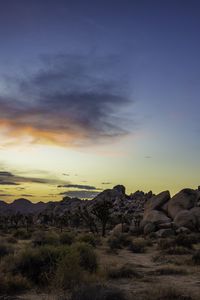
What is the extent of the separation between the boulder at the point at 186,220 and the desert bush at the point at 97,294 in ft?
145

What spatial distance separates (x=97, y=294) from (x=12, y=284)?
4.62 m

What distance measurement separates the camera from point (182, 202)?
6259cm

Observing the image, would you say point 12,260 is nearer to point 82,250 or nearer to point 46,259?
point 46,259

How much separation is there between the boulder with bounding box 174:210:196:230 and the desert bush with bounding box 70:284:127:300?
44082 mm

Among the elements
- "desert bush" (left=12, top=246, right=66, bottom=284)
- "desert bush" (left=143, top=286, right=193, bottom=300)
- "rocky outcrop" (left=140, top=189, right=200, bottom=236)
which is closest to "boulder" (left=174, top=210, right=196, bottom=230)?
"rocky outcrop" (left=140, top=189, right=200, bottom=236)

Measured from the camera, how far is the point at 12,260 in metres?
16.0

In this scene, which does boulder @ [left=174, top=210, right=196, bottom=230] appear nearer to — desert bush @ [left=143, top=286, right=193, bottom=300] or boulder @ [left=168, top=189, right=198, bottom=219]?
boulder @ [left=168, top=189, right=198, bottom=219]

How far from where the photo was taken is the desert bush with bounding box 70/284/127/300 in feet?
31.2

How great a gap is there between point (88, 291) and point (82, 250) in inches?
304

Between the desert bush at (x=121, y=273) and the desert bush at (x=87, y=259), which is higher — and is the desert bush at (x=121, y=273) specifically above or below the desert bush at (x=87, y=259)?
below

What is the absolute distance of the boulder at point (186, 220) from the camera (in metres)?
53.2

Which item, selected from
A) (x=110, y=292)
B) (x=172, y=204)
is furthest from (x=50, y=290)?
(x=172, y=204)

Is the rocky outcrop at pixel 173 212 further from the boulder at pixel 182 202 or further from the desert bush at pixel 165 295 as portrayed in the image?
A: the desert bush at pixel 165 295

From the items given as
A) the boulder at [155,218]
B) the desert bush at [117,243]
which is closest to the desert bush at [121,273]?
the desert bush at [117,243]
